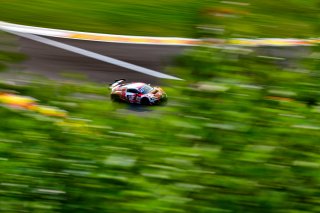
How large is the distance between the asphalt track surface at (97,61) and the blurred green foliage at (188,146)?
39.3 ft

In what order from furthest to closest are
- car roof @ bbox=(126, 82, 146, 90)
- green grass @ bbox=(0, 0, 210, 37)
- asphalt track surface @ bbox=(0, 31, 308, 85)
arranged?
1. green grass @ bbox=(0, 0, 210, 37)
2. asphalt track surface @ bbox=(0, 31, 308, 85)
3. car roof @ bbox=(126, 82, 146, 90)

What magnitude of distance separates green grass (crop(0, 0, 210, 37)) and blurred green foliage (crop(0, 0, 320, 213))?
13.5 meters

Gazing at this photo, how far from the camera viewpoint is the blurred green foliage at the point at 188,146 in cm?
295

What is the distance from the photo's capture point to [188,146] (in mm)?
3174

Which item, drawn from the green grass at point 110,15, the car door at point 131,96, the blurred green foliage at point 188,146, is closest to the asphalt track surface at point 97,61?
the green grass at point 110,15

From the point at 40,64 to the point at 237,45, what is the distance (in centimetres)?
1273

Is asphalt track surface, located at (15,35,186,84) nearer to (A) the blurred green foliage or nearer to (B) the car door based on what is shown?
(B) the car door

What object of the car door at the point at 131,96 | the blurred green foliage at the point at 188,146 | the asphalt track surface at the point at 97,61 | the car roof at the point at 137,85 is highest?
the blurred green foliage at the point at 188,146

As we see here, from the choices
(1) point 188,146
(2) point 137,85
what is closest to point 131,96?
(2) point 137,85

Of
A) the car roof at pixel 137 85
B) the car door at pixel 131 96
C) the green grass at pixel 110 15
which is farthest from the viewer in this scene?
the green grass at pixel 110 15

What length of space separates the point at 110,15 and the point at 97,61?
5.77 feet

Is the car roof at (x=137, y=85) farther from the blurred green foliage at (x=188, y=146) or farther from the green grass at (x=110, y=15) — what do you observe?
the blurred green foliage at (x=188, y=146)

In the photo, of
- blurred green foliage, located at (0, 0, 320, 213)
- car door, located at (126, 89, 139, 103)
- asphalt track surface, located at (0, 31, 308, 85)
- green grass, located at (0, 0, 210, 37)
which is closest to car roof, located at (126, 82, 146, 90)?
car door, located at (126, 89, 139, 103)

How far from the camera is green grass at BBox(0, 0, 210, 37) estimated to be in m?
17.1
